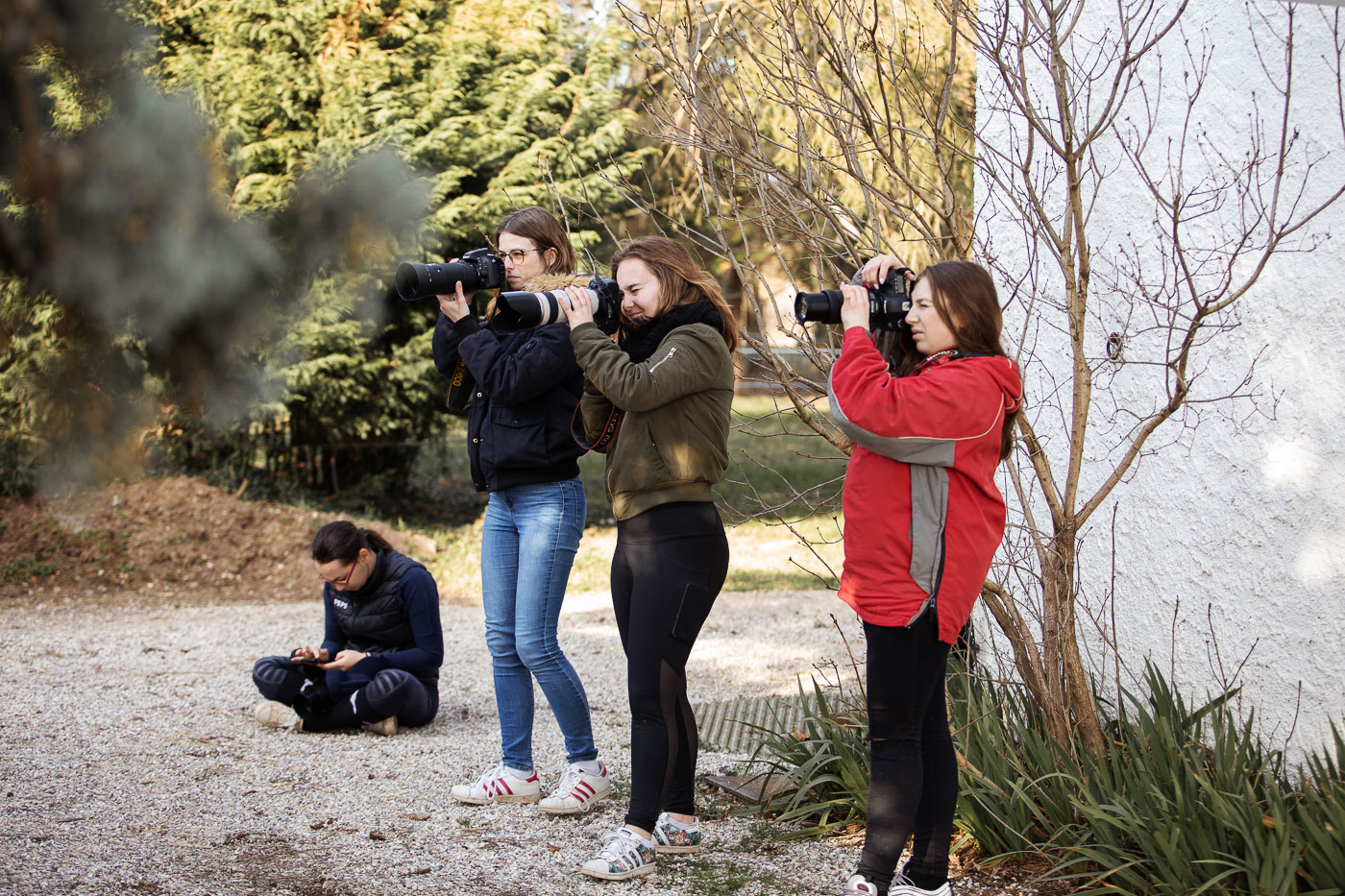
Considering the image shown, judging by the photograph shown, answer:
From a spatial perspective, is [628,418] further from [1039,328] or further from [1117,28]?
[1117,28]

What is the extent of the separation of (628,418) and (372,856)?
1421 millimetres

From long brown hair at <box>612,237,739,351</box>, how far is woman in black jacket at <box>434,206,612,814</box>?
0.44 metres

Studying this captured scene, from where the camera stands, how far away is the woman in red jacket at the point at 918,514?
2535 mm

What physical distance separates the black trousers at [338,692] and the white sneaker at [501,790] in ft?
2.93

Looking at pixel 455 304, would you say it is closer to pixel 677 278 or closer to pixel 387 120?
pixel 677 278

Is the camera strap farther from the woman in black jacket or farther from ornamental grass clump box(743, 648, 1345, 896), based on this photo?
ornamental grass clump box(743, 648, 1345, 896)

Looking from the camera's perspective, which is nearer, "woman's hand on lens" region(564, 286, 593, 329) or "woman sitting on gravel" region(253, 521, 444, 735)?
"woman's hand on lens" region(564, 286, 593, 329)

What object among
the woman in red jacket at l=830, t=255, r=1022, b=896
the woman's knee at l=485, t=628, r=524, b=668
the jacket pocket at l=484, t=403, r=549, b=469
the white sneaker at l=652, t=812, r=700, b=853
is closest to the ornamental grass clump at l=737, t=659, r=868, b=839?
the white sneaker at l=652, t=812, r=700, b=853

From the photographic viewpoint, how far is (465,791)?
3.73 m

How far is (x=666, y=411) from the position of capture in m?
3.07

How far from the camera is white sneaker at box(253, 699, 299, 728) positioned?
183 inches

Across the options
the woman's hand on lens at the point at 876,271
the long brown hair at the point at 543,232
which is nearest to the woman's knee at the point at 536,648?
the long brown hair at the point at 543,232

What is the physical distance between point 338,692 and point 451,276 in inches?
77.8

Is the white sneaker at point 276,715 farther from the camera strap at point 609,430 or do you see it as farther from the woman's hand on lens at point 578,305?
the woman's hand on lens at point 578,305
